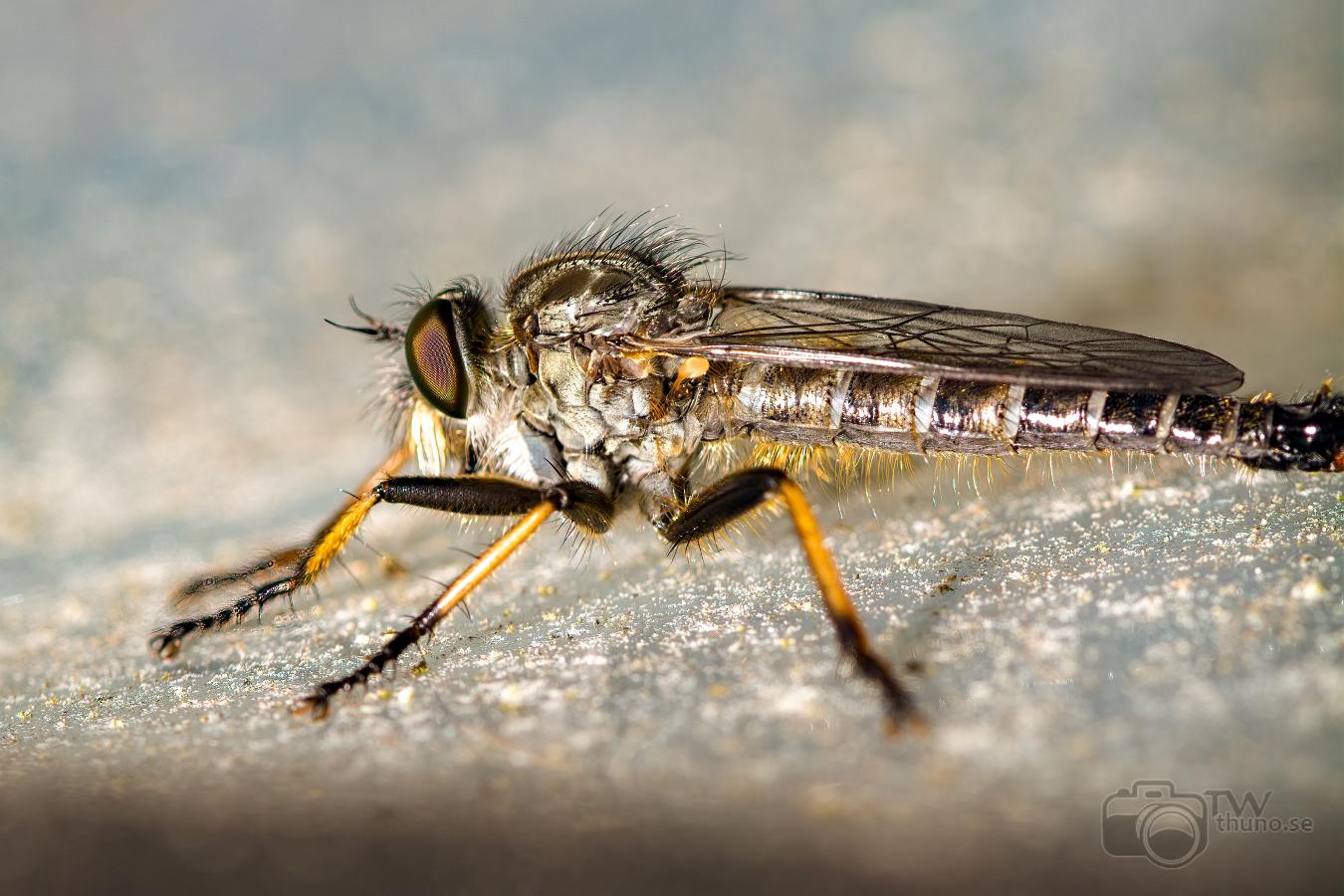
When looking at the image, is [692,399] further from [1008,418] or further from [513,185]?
[513,185]

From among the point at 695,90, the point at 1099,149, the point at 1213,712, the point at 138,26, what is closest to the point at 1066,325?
the point at 1213,712

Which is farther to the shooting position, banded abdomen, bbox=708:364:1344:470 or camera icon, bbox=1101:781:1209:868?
banded abdomen, bbox=708:364:1344:470

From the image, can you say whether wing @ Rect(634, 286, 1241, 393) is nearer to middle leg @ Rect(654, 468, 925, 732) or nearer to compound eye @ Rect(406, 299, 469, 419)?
middle leg @ Rect(654, 468, 925, 732)

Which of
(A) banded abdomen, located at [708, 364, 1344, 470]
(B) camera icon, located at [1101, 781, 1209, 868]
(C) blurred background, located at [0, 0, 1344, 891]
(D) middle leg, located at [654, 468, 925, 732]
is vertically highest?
(C) blurred background, located at [0, 0, 1344, 891]

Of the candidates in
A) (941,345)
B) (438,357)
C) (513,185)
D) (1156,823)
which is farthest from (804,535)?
(513,185)

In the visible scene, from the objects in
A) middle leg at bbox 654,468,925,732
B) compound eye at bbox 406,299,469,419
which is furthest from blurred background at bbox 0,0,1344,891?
middle leg at bbox 654,468,925,732

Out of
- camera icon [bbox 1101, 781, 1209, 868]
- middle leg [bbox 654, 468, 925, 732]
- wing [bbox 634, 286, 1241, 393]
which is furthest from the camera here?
wing [bbox 634, 286, 1241, 393]

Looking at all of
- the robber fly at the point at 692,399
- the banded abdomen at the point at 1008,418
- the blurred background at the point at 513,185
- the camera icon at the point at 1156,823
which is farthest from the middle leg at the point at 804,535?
the blurred background at the point at 513,185

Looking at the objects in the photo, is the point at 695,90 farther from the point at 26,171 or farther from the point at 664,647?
the point at 664,647
